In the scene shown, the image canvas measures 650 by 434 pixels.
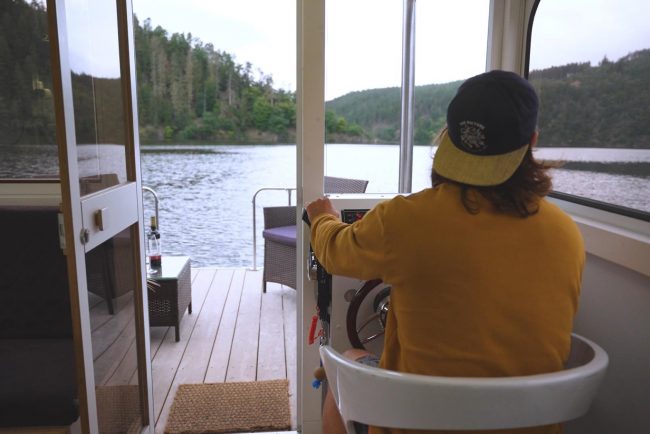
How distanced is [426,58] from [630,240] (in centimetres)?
118

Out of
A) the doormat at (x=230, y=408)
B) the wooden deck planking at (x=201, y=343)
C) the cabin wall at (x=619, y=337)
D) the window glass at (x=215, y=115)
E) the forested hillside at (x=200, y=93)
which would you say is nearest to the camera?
the cabin wall at (x=619, y=337)

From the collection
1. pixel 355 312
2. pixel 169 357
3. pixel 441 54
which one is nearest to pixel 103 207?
pixel 355 312

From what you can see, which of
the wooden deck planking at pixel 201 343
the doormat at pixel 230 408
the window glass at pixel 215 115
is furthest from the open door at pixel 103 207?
the window glass at pixel 215 115

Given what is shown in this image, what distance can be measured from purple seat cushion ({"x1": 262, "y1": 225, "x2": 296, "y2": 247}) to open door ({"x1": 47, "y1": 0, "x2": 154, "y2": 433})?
1617 millimetres

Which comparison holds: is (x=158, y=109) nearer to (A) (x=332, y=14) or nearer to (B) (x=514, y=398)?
(A) (x=332, y=14)

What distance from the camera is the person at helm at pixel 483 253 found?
35.2 inches

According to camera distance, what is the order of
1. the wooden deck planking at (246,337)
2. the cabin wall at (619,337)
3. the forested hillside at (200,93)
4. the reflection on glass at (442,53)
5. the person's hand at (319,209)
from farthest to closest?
the forested hillside at (200,93) → the wooden deck planking at (246,337) → the reflection on glass at (442,53) → the person's hand at (319,209) → the cabin wall at (619,337)

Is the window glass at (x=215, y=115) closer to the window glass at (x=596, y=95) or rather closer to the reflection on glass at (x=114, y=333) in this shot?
the reflection on glass at (x=114, y=333)

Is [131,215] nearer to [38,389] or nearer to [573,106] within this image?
[38,389]

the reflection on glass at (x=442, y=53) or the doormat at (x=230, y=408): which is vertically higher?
the reflection on glass at (x=442, y=53)

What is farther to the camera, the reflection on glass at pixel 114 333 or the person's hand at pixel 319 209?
the reflection on glass at pixel 114 333

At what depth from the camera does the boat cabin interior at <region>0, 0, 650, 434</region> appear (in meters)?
1.33

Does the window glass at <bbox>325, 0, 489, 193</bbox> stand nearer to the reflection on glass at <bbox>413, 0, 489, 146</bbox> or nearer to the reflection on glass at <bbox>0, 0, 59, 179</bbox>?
the reflection on glass at <bbox>413, 0, 489, 146</bbox>

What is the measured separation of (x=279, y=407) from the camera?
2.32m
